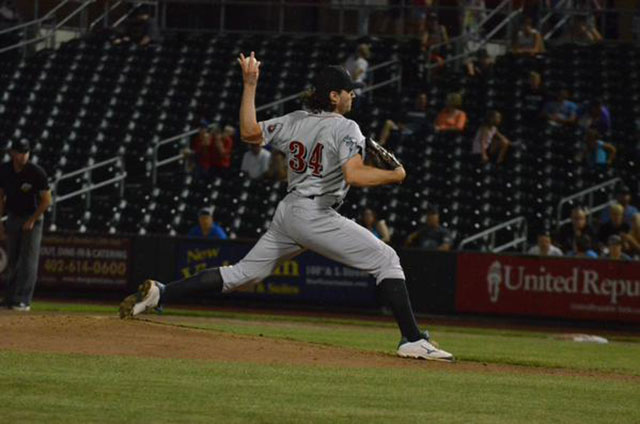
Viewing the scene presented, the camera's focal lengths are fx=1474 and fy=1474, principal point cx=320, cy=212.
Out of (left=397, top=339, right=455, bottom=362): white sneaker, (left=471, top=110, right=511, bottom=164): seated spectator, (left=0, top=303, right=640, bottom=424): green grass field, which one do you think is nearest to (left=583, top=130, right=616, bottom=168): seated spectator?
(left=471, top=110, right=511, bottom=164): seated spectator

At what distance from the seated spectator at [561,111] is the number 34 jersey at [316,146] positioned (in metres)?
14.6

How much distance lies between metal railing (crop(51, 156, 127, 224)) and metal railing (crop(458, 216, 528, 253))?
6584 mm

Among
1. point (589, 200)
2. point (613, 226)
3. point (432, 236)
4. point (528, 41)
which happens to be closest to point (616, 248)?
point (613, 226)

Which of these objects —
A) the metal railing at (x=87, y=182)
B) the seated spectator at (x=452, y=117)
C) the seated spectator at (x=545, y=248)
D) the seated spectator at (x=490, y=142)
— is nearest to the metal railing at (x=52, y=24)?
the metal railing at (x=87, y=182)

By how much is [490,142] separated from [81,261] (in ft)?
23.0

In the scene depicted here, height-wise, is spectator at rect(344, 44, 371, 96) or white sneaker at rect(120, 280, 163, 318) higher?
spectator at rect(344, 44, 371, 96)

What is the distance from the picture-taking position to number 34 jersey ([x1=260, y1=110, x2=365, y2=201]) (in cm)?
1091

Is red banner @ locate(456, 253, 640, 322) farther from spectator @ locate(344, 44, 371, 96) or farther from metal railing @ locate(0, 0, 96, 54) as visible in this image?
metal railing @ locate(0, 0, 96, 54)

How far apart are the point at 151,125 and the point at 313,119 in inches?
671

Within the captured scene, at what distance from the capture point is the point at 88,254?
23.5 m

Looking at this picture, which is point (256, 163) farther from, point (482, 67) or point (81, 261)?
point (482, 67)

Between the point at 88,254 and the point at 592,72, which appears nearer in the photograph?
the point at 88,254

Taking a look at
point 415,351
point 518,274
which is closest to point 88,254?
point 518,274

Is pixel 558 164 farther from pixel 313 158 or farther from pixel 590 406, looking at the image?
pixel 590 406
